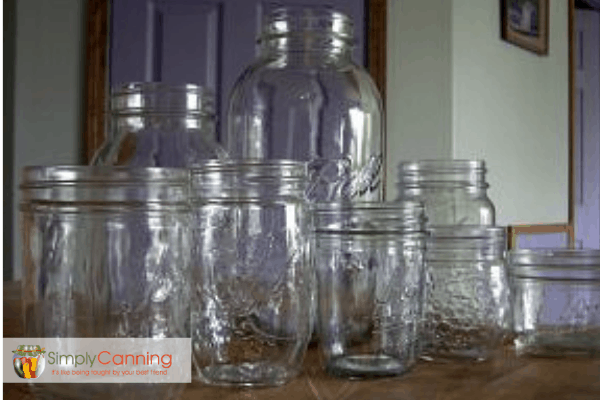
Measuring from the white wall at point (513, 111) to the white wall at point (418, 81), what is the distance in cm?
3

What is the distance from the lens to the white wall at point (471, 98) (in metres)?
2.40

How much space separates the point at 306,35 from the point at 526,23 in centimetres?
232

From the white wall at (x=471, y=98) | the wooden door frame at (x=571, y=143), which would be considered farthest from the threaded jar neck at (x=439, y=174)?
the wooden door frame at (x=571, y=143)

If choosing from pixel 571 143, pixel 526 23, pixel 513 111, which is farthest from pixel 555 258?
pixel 571 143

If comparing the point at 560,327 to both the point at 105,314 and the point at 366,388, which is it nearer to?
the point at 366,388

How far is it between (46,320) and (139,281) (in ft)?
0.19

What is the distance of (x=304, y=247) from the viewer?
55 centimetres

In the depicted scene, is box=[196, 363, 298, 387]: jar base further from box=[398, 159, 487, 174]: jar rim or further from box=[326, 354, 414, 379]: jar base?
box=[398, 159, 487, 174]: jar rim

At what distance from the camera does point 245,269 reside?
534 mm

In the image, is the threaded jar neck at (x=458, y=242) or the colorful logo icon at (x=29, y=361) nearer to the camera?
the colorful logo icon at (x=29, y=361)

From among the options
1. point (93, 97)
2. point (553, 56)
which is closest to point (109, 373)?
point (93, 97)

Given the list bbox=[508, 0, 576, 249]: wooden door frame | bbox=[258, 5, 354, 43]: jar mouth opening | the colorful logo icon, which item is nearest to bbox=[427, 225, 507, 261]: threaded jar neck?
bbox=[258, 5, 354, 43]: jar mouth opening

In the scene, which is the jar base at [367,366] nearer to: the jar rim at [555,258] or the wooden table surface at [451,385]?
the wooden table surface at [451,385]

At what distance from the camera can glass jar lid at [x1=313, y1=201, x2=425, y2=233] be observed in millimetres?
572
